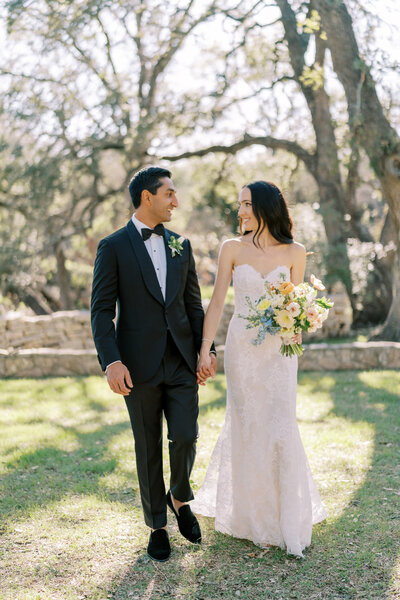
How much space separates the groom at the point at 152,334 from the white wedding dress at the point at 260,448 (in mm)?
283

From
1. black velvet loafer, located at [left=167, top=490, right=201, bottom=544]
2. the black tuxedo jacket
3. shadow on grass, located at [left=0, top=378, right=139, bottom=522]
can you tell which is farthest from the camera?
shadow on grass, located at [left=0, top=378, right=139, bottom=522]

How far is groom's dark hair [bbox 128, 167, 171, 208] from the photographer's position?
3.59 meters

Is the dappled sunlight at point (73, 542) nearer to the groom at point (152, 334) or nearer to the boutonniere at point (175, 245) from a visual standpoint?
the groom at point (152, 334)

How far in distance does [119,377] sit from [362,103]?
301 inches

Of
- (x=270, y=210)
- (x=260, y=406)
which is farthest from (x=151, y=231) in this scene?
(x=260, y=406)

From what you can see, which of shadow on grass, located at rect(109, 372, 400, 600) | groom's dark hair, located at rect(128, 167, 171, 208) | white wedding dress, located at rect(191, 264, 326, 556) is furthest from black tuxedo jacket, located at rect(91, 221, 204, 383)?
shadow on grass, located at rect(109, 372, 400, 600)

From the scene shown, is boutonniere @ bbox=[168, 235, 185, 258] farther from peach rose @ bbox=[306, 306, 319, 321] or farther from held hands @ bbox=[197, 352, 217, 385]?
peach rose @ bbox=[306, 306, 319, 321]

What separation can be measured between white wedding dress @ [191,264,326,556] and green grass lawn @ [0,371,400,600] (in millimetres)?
157

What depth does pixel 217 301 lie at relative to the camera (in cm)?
387

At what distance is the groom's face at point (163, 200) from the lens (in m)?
3.60

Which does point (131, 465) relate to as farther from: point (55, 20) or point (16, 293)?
point (16, 293)

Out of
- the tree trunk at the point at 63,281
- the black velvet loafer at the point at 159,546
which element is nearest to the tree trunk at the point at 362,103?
the black velvet loafer at the point at 159,546

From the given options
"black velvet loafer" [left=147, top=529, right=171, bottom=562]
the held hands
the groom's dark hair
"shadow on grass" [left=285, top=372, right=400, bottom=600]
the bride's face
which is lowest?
"shadow on grass" [left=285, top=372, right=400, bottom=600]

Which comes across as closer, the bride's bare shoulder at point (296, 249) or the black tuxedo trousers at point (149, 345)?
the black tuxedo trousers at point (149, 345)
